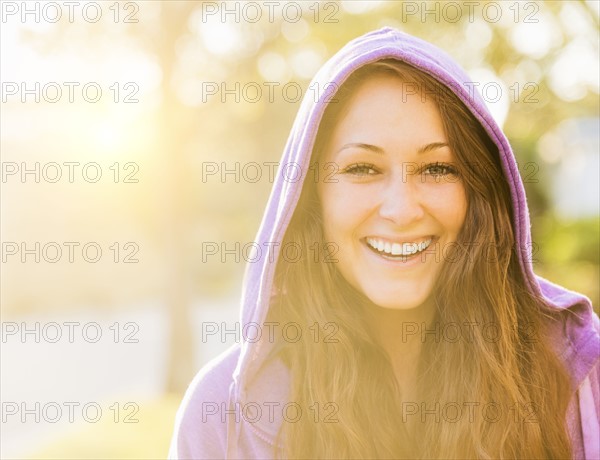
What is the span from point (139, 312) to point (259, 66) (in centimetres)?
797

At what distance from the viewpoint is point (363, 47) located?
8.33 feet

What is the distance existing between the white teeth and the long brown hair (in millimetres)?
155

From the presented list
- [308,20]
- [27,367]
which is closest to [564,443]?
[308,20]

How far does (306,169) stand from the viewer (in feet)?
8.30

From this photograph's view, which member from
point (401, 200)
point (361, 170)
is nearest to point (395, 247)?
point (401, 200)

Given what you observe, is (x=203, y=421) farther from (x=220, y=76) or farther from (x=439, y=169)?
(x=220, y=76)

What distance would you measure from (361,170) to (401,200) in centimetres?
17

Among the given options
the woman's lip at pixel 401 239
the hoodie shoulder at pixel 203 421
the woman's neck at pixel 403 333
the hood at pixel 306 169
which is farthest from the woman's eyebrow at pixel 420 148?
the hoodie shoulder at pixel 203 421

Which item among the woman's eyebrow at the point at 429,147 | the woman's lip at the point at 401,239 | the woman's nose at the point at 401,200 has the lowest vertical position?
the woman's lip at the point at 401,239

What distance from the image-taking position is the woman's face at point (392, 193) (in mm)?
2430

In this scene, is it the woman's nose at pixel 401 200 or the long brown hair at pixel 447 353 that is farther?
the long brown hair at pixel 447 353

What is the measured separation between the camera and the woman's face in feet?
7.97

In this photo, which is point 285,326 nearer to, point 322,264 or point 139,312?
point 322,264

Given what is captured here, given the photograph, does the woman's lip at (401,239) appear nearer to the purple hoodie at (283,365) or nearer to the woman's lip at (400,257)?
the woman's lip at (400,257)
